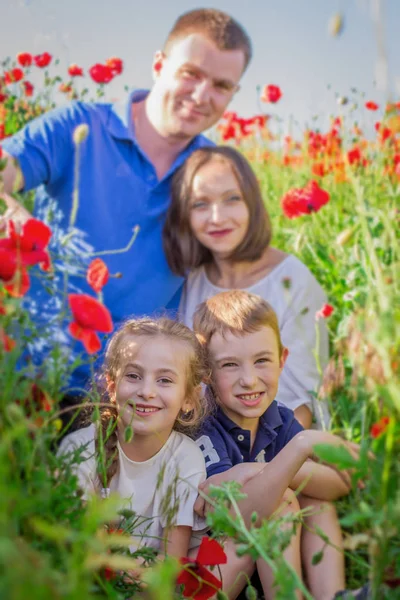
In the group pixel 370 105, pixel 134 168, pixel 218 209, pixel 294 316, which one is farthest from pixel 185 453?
pixel 370 105

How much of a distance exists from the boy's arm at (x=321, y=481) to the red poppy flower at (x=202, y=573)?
1.43ft

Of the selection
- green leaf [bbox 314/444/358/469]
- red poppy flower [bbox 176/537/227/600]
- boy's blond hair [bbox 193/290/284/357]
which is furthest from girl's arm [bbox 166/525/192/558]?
green leaf [bbox 314/444/358/469]

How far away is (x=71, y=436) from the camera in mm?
1606

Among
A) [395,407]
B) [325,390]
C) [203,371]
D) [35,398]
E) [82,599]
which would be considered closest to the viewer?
[82,599]

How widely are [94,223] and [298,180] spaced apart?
61.7 inches

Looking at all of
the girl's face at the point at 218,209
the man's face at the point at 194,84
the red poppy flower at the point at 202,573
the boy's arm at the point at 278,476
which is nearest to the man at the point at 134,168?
the man's face at the point at 194,84

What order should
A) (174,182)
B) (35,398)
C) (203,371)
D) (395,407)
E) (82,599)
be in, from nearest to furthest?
(82,599)
(395,407)
(35,398)
(203,371)
(174,182)

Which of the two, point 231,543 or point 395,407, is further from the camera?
point 231,543

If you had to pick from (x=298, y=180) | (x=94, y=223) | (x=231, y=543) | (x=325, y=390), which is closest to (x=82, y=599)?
(x=325, y=390)

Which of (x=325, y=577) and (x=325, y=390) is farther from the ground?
(x=325, y=390)

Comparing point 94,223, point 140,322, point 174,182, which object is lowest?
point 140,322

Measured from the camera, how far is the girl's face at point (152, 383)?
1.57 meters

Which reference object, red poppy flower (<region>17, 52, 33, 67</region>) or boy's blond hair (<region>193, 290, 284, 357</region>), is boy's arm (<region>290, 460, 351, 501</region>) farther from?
red poppy flower (<region>17, 52, 33, 67</region>)

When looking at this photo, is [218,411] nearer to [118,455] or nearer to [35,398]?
[118,455]
